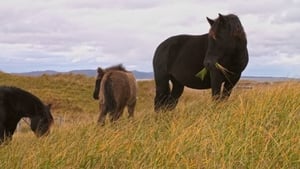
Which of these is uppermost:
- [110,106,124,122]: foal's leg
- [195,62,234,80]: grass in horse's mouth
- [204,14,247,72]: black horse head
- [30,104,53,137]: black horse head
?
[204,14,247,72]: black horse head

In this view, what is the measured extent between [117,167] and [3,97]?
383cm

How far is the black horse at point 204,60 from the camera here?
27.9ft

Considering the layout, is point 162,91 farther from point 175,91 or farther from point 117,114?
point 117,114

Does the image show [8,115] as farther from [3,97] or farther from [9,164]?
[9,164]

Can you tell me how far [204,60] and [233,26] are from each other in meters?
0.77

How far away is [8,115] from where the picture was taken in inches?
330

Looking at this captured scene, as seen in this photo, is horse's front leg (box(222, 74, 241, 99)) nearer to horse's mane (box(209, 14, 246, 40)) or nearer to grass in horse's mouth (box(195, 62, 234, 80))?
grass in horse's mouth (box(195, 62, 234, 80))

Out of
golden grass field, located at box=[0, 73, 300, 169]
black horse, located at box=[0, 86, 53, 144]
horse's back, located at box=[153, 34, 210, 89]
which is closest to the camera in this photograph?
golden grass field, located at box=[0, 73, 300, 169]

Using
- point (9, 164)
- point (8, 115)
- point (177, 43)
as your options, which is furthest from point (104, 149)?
point (177, 43)

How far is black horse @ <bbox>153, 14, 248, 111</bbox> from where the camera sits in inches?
335

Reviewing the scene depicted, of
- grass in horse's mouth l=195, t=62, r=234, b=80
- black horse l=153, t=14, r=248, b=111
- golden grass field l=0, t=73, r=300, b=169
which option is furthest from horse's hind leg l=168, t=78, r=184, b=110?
golden grass field l=0, t=73, r=300, b=169

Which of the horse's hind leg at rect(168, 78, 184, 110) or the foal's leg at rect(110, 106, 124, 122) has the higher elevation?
the horse's hind leg at rect(168, 78, 184, 110)

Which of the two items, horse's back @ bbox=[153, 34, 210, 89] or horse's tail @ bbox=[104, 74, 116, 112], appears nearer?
horse's back @ bbox=[153, 34, 210, 89]

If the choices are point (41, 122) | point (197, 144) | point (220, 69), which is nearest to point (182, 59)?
point (220, 69)
